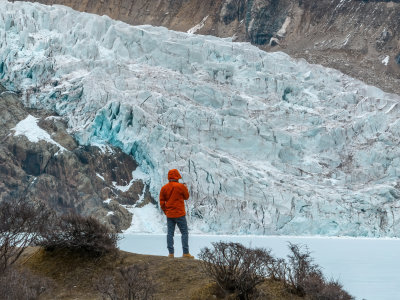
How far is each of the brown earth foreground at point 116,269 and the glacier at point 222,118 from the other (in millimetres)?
33450

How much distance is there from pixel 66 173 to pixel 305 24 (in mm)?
76245

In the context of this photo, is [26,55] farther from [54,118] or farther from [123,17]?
[123,17]

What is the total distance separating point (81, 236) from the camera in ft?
27.9

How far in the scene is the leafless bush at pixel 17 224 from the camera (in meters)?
8.11

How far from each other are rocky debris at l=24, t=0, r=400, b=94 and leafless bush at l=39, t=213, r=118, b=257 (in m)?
74.4

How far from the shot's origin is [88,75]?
169 ft

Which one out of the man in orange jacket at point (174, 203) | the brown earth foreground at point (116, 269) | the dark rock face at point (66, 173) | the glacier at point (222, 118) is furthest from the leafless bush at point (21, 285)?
the dark rock face at point (66, 173)

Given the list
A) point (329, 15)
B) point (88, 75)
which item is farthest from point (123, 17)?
point (88, 75)

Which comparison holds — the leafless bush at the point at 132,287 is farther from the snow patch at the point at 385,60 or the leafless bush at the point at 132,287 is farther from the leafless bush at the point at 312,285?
the snow patch at the point at 385,60

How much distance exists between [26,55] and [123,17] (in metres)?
80.9

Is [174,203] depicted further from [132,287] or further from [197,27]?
[197,27]

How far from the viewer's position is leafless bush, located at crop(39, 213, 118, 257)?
8.48 metres

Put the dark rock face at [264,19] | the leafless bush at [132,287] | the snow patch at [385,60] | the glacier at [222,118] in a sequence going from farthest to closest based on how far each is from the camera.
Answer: the dark rock face at [264,19], the snow patch at [385,60], the glacier at [222,118], the leafless bush at [132,287]

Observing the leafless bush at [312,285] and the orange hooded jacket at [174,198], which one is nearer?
the leafless bush at [312,285]
